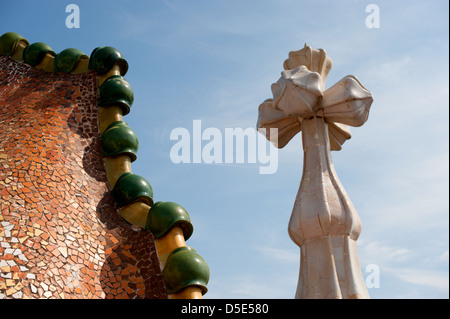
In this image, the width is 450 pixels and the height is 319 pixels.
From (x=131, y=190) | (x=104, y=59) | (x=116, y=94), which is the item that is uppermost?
(x=104, y=59)

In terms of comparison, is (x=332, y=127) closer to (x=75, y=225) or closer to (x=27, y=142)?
(x=75, y=225)

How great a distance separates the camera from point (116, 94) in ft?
23.6

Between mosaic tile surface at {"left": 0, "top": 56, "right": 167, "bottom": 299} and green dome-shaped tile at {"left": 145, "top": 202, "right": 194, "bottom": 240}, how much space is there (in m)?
0.18

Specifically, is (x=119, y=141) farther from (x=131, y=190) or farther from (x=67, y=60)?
(x=67, y=60)

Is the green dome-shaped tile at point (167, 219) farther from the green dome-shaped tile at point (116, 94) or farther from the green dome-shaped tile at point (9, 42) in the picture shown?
the green dome-shaped tile at point (9, 42)

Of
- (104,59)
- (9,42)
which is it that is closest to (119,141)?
(104,59)

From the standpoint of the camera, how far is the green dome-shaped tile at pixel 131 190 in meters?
6.33

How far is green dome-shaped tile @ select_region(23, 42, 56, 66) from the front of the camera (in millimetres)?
7801

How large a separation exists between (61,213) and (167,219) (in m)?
1.11

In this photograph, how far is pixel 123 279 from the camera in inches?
227

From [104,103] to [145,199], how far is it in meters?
1.54

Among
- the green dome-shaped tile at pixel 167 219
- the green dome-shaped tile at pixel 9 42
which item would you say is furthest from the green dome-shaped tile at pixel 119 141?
the green dome-shaped tile at pixel 9 42

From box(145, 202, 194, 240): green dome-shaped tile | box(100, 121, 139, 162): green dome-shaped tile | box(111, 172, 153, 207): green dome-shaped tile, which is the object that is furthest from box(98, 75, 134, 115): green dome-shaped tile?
box(145, 202, 194, 240): green dome-shaped tile

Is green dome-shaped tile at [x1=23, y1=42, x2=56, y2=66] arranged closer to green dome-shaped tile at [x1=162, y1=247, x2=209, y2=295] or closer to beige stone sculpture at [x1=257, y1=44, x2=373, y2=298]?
beige stone sculpture at [x1=257, y1=44, x2=373, y2=298]
